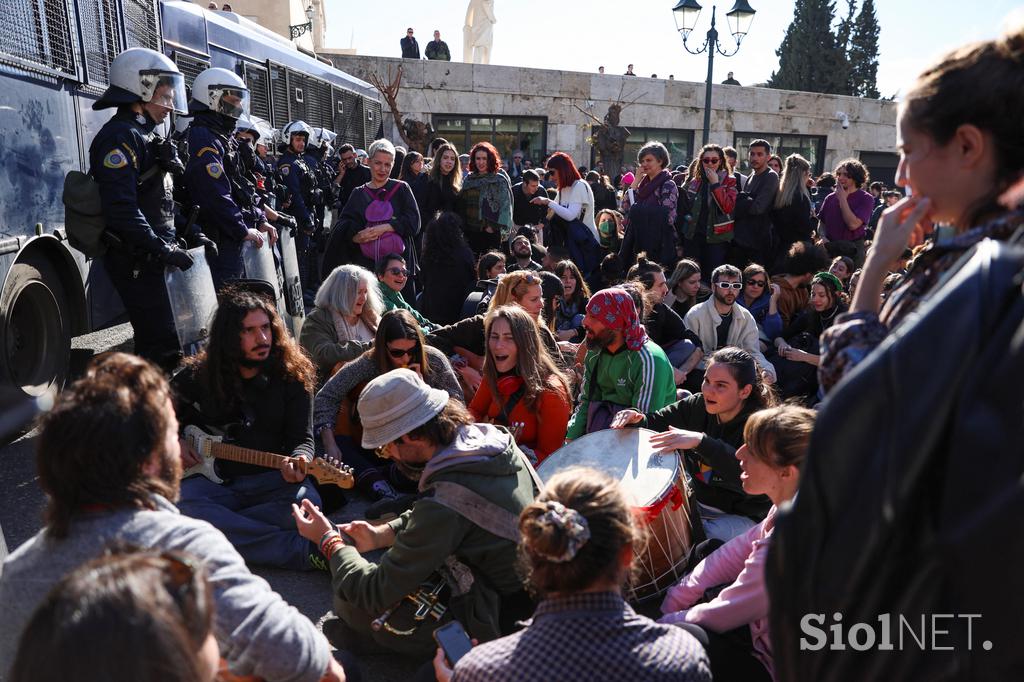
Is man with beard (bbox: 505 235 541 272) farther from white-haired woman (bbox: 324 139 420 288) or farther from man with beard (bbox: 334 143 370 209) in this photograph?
man with beard (bbox: 334 143 370 209)

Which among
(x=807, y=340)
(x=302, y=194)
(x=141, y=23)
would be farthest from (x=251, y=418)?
(x=302, y=194)

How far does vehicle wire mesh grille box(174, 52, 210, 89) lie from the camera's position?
842 cm

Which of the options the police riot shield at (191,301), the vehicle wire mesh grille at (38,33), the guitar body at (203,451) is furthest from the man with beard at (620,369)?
the vehicle wire mesh grille at (38,33)

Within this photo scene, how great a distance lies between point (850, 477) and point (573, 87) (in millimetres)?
24313

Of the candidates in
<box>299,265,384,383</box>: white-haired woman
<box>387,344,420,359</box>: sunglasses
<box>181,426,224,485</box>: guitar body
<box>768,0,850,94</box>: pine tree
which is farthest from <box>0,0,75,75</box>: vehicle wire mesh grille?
<box>768,0,850,94</box>: pine tree

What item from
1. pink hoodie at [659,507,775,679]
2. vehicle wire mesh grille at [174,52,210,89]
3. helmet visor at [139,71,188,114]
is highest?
vehicle wire mesh grille at [174,52,210,89]

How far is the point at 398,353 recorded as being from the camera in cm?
455

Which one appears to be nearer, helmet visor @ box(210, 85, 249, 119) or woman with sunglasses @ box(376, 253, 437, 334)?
Answer: woman with sunglasses @ box(376, 253, 437, 334)

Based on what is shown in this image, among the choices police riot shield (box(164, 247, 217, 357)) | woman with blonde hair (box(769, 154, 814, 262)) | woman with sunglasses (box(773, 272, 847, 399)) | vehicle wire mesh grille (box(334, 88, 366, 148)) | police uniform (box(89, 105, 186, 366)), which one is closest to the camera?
police uniform (box(89, 105, 186, 366))

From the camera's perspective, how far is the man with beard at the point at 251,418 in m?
3.84

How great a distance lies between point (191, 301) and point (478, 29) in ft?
100

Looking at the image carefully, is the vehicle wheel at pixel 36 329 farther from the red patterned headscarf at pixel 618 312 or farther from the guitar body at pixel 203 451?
the red patterned headscarf at pixel 618 312

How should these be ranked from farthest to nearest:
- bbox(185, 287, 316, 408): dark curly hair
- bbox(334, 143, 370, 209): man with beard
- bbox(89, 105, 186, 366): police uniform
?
bbox(334, 143, 370, 209): man with beard < bbox(89, 105, 186, 366): police uniform < bbox(185, 287, 316, 408): dark curly hair

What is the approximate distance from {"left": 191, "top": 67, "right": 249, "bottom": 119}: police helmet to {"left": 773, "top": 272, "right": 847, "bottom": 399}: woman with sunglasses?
15.0ft
